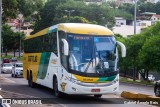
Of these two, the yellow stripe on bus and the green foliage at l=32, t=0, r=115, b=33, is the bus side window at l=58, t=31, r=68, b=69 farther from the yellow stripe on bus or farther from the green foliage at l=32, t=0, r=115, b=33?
the green foliage at l=32, t=0, r=115, b=33

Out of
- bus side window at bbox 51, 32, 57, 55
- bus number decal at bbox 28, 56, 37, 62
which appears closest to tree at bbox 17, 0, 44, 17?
bus number decal at bbox 28, 56, 37, 62

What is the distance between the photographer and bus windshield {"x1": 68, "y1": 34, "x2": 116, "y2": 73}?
16.6 meters

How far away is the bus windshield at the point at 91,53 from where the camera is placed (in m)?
16.6

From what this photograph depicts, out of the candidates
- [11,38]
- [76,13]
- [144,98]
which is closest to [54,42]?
[144,98]

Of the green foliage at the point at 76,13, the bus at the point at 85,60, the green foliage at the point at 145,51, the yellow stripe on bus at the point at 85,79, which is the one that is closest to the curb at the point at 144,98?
the bus at the point at 85,60

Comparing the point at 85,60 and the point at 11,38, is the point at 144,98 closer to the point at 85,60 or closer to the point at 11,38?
the point at 85,60

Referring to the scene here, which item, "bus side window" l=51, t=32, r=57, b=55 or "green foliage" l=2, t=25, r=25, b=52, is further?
"green foliage" l=2, t=25, r=25, b=52

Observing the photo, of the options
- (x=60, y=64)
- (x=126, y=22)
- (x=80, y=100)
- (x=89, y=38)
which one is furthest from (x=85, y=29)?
(x=126, y=22)

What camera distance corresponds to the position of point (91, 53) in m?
16.8

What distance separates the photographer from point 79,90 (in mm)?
16344

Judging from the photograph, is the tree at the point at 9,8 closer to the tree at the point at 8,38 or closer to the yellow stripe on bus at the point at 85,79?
the yellow stripe on bus at the point at 85,79

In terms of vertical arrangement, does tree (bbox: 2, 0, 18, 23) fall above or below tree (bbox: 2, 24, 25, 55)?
above

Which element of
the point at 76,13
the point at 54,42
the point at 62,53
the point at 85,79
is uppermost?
the point at 76,13

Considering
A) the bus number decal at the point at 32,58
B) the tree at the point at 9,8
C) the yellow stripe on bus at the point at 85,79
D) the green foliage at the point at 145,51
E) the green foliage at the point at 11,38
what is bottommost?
the green foliage at the point at 11,38
